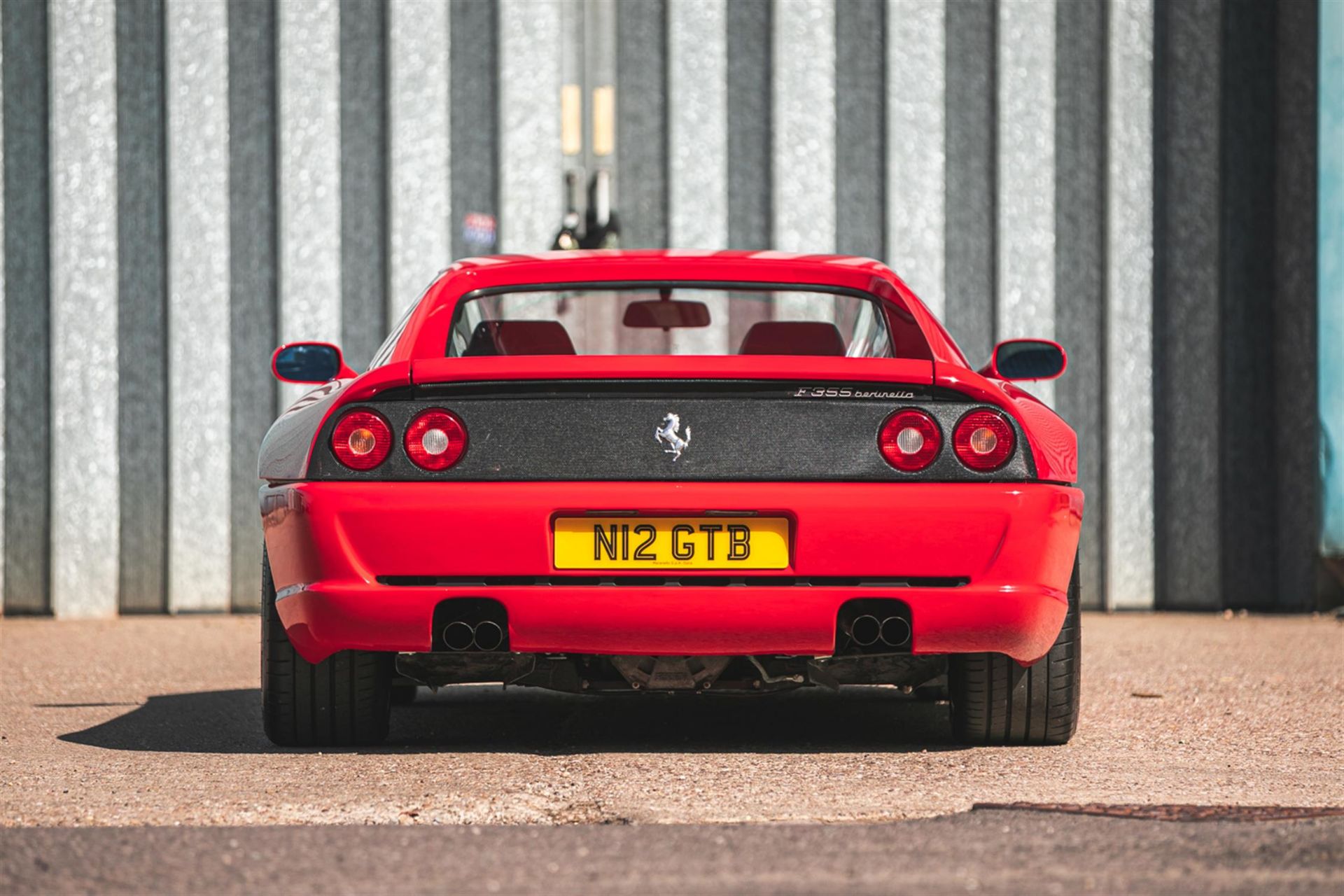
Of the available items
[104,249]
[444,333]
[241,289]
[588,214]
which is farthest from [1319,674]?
[104,249]

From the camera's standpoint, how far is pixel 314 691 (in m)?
3.91

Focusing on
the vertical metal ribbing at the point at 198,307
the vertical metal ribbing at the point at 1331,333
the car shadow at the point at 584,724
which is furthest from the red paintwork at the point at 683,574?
the vertical metal ribbing at the point at 1331,333

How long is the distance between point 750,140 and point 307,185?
6.98ft

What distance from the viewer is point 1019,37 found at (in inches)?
325

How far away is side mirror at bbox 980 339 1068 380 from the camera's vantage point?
4.48 m

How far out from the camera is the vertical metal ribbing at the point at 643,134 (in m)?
8.23

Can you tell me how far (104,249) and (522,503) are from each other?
517cm

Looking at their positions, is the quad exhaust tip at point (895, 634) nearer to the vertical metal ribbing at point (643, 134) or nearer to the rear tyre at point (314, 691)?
the rear tyre at point (314, 691)

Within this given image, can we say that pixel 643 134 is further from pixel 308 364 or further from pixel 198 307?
pixel 308 364

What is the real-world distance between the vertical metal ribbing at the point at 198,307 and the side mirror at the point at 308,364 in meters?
3.60

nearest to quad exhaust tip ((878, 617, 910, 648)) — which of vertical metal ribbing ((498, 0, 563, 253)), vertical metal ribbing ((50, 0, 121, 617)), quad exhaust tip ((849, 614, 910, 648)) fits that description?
quad exhaust tip ((849, 614, 910, 648))

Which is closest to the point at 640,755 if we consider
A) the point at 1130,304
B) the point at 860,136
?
the point at 860,136

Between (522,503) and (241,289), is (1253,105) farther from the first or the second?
(522,503)

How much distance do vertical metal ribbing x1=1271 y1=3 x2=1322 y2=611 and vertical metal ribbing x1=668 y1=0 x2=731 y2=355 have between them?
2.68 metres
